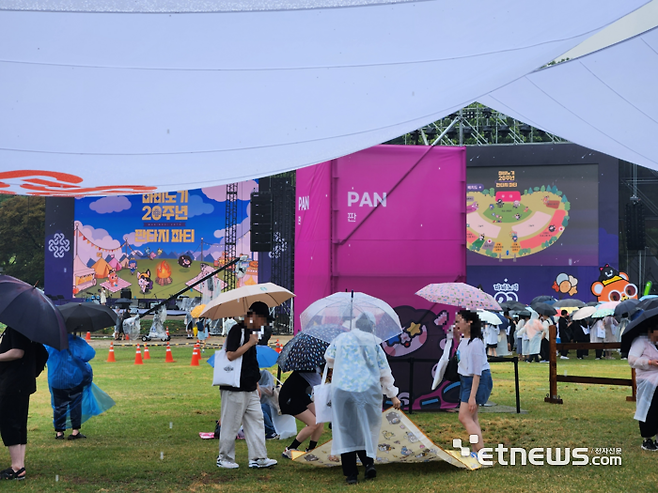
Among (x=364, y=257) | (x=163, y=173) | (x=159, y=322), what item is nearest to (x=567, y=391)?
(x=364, y=257)

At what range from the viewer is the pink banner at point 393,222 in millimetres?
10969

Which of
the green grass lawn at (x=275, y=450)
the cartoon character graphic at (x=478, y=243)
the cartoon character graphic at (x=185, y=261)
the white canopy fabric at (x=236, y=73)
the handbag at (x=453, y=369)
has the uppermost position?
the white canopy fabric at (x=236, y=73)

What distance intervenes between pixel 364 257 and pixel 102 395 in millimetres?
Result: 4243

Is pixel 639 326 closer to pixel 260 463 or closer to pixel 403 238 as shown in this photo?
pixel 403 238

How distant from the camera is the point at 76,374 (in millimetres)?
8805

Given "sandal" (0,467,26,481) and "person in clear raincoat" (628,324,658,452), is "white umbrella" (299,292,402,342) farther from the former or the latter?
"sandal" (0,467,26,481)

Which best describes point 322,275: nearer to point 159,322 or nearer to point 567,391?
point 567,391

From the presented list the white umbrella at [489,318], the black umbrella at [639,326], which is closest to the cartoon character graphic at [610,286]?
the white umbrella at [489,318]

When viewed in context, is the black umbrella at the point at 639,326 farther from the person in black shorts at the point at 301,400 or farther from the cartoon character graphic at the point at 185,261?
the cartoon character graphic at the point at 185,261

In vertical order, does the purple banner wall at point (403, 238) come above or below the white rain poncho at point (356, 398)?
above

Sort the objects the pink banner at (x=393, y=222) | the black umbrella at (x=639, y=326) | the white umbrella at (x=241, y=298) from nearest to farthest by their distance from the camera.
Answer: the black umbrella at (x=639, y=326) < the white umbrella at (x=241, y=298) < the pink banner at (x=393, y=222)

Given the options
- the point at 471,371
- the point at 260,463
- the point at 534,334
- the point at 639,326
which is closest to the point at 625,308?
the point at 534,334

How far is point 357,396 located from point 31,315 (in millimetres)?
3053

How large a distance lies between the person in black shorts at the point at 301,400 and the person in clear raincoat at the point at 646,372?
11.2 feet
